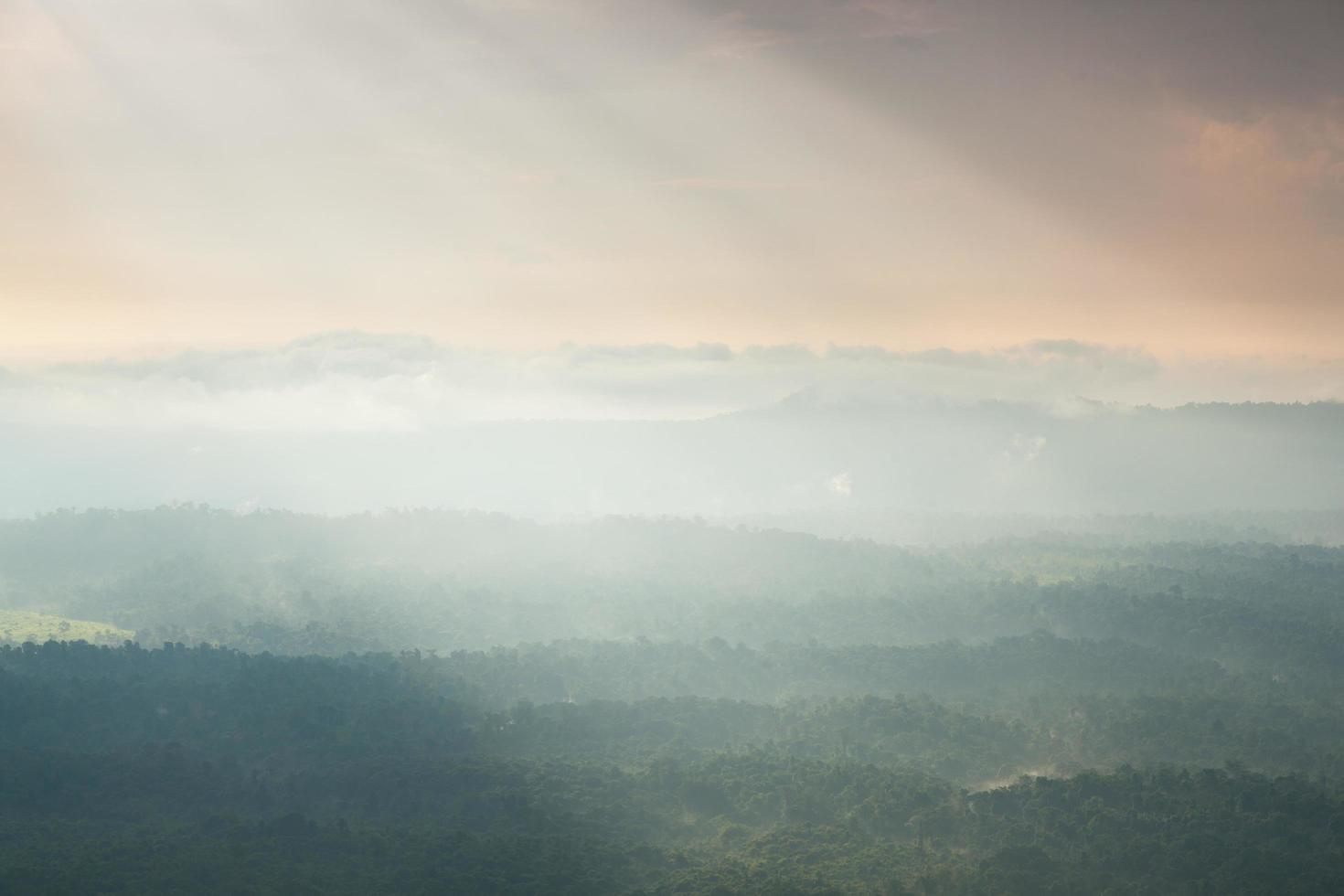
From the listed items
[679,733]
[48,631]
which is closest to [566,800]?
[679,733]

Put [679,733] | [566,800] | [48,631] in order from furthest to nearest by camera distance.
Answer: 1. [48,631]
2. [679,733]
3. [566,800]

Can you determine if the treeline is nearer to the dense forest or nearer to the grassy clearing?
the dense forest

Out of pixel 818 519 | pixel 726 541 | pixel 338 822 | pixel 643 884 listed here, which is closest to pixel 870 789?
pixel 643 884

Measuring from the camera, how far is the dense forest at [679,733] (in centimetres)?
4791

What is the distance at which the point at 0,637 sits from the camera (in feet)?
285

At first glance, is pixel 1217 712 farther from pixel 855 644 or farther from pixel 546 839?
pixel 546 839

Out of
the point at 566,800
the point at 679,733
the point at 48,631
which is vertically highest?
the point at 48,631

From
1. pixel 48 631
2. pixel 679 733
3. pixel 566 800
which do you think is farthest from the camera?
pixel 48 631

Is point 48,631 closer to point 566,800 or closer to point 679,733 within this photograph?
point 679,733

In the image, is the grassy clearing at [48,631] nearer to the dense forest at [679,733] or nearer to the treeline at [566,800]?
the dense forest at [679,733]

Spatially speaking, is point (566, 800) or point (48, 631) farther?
point (48, 631)

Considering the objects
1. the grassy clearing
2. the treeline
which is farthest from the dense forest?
the grassy clearing

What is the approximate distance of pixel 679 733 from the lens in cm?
6650

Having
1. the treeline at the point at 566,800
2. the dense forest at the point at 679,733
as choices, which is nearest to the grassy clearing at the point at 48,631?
the dense forest at the point at 679,733
